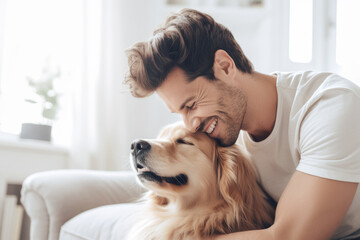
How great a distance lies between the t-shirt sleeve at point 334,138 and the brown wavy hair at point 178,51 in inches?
15.2

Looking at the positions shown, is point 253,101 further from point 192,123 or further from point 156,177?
point 156,177

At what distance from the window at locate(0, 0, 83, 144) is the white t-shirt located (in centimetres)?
194

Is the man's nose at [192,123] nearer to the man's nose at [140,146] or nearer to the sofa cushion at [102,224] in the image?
the man's nose at [140,146]

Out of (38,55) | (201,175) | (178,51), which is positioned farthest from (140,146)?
(38,55)

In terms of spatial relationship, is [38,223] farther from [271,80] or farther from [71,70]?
[71,70]

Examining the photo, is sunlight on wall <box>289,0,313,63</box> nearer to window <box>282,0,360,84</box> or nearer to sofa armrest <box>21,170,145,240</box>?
window <box>282,0,360,84</box>

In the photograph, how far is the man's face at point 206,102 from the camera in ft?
4.19

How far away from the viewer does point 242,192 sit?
1276mm

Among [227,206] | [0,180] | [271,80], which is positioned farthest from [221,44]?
[0,180]

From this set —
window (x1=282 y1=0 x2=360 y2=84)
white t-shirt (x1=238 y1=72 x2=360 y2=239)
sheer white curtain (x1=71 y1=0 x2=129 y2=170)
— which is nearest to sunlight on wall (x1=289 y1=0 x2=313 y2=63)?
window (x1=282 y1=0 x2=360 y2=84)

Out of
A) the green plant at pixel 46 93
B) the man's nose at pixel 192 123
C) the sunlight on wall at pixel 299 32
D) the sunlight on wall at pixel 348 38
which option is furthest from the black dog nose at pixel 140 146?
the sunlight on wall at pixel 299 32

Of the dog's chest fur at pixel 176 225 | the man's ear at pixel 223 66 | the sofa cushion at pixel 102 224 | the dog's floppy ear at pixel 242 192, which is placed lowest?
the sofa cushion at pixel 102 224

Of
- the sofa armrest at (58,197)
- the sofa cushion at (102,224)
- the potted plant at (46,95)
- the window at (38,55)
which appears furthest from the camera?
the potted plant at (46,95)

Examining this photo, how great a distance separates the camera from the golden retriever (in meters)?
1.27
